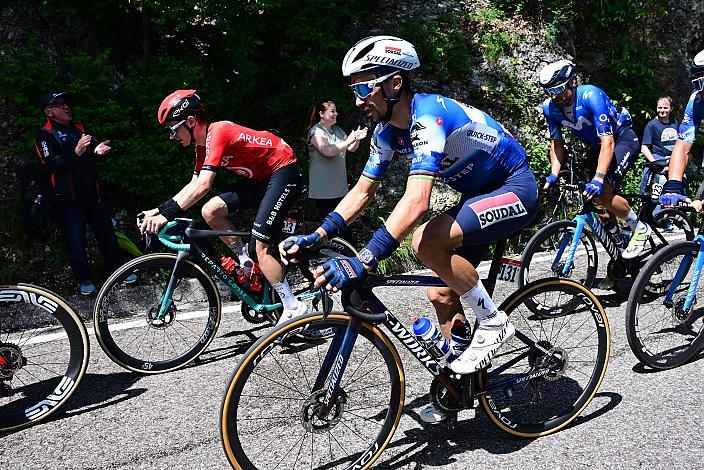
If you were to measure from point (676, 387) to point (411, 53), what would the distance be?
3.05 m

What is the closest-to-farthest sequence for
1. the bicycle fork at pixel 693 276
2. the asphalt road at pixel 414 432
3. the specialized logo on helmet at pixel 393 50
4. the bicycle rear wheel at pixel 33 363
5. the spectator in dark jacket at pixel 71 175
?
the specialized logo on helmet at pixel 393 50, the asphalt road at pixel 414 432, the bicycle rear wheel at pixel 33 363, the bicycle fork at pixel 693 276, the spectator in dark jacket at pixel 71 175

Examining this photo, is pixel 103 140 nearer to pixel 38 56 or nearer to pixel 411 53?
pixel 38 56

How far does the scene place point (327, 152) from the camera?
762cm

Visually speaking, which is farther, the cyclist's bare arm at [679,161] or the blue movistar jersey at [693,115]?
the blue movistar jersey at [693,115]

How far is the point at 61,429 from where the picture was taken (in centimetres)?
430

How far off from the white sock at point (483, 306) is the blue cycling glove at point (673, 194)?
1.96 m

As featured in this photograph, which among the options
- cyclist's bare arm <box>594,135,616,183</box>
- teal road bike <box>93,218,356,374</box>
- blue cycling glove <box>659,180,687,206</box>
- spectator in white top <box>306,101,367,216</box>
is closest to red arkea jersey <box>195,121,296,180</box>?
teal road bike <box>93,218,356,374</box>

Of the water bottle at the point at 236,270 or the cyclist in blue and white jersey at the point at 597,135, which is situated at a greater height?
the cyclist in blue and white jersey at the point at 597,135

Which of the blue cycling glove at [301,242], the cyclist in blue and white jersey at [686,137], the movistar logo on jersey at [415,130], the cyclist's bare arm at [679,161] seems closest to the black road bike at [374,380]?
the blue cycling glove at [301,242]

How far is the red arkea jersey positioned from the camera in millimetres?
5277

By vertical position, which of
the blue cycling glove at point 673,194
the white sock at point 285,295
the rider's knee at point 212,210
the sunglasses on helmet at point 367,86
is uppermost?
the sunglasses on helmet at point 367,86

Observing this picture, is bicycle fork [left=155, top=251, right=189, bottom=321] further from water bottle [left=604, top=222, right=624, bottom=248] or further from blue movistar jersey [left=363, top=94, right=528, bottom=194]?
water bottle [left=604, top=222, right=624, bottom=248]

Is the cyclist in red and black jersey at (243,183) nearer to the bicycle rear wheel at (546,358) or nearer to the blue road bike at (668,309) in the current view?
the bicycle rear wheel at (546,358)

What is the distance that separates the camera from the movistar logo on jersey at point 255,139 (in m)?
5.50
